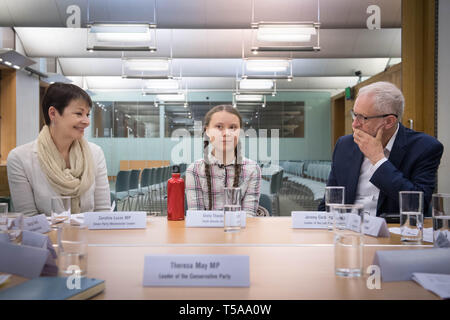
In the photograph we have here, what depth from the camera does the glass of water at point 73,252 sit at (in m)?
0.85

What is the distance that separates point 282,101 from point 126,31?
2812 mm

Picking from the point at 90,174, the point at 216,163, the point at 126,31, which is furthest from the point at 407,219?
the point at 126,31

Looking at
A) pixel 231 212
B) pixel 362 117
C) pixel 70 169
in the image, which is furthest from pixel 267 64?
pixel 231 212

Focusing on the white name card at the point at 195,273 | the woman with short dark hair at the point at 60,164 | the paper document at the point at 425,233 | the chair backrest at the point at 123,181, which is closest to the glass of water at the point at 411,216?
the paper document at the point at 425,233

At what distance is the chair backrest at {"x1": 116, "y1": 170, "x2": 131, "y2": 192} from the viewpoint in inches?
207

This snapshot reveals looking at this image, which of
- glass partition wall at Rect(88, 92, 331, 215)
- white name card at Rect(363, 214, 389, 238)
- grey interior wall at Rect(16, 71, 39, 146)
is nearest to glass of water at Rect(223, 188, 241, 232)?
white name card at Rect(363, 214, 389, 238)

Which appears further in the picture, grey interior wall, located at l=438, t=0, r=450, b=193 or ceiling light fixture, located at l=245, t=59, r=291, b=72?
ceiling light fixture, located at l=245, t=59, r=291, b=72

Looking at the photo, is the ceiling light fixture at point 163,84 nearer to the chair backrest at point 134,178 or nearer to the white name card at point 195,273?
the chair backrest at point 134,178

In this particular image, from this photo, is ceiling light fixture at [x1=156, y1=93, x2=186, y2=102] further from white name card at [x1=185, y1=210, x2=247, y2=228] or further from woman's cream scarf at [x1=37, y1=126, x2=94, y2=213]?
white name card at [x1=185, y1=210, x2=247, y2=228]

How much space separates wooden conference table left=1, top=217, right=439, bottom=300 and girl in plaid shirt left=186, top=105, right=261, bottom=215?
404 millimetres

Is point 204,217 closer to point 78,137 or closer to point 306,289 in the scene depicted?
point 306,289

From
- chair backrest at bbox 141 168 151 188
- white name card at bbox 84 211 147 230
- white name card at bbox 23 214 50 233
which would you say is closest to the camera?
white name card at bbox 23 214 50 233

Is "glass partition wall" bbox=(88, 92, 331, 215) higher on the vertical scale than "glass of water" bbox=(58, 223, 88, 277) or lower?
higher

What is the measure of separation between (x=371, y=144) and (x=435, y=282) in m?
1.22
